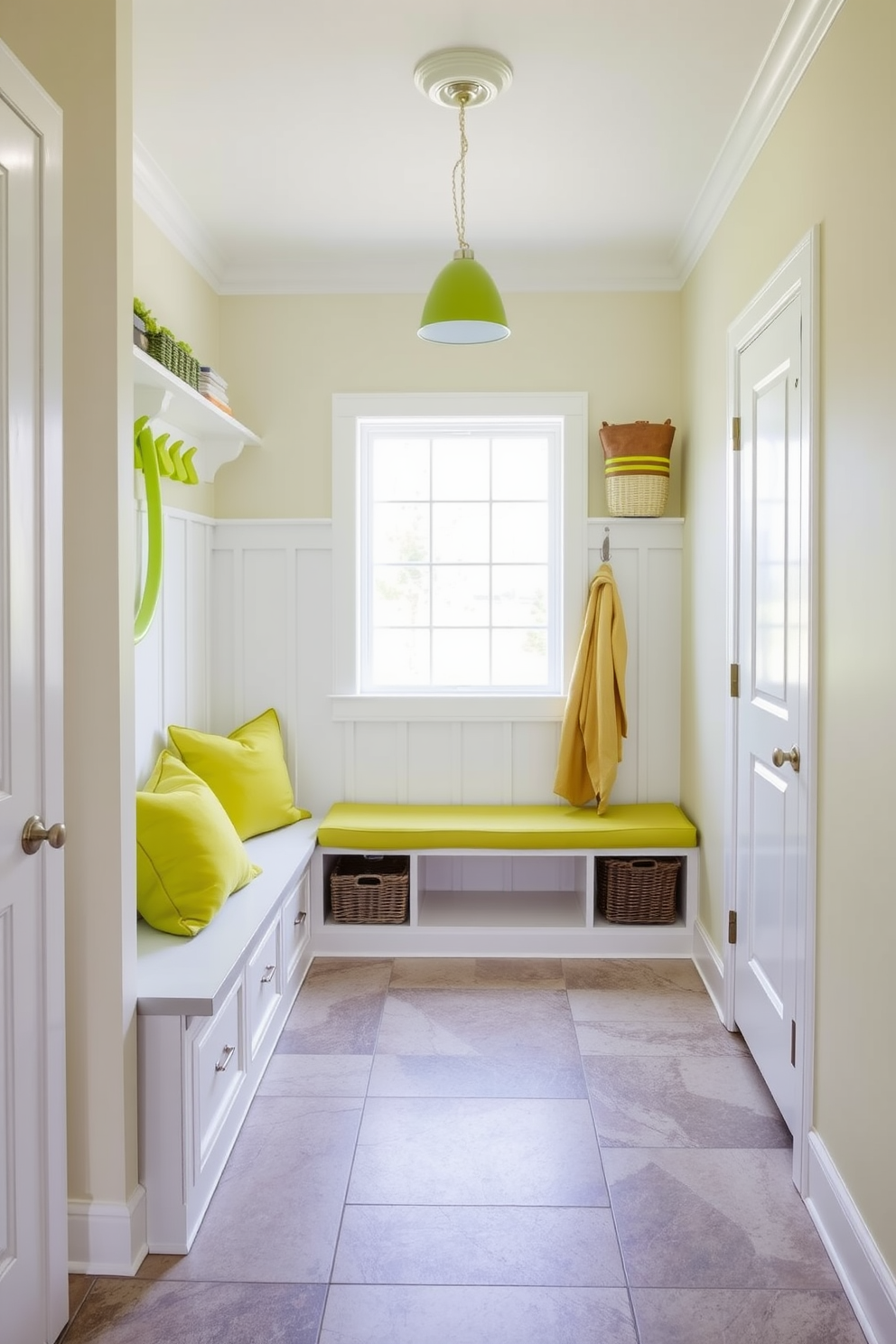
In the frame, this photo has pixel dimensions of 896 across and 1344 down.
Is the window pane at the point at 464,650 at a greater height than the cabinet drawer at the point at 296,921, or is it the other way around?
the window pane at the point at 464,650

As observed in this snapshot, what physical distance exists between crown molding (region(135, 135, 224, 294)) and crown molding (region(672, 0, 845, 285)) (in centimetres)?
172

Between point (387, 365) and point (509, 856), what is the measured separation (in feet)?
6.56

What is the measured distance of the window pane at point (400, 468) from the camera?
411 centimetres

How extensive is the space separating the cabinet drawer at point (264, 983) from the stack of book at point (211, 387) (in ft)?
5.65

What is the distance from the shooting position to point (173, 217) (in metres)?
3.34

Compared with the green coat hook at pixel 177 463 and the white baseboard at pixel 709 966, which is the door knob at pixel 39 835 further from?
the white baseboard at pixel 709 966

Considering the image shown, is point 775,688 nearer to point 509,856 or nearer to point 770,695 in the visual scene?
point 770,695

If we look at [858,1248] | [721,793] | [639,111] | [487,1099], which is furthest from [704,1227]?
[639,111]

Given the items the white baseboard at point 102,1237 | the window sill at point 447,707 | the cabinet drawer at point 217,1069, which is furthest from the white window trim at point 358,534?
the white baseboard at point 102,1237

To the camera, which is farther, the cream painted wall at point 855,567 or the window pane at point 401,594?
the window pane at point 401,594

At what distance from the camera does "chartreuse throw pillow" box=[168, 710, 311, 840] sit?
3479 mm

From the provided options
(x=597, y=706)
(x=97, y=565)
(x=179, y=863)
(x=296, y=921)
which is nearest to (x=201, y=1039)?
(x=179, y=863)

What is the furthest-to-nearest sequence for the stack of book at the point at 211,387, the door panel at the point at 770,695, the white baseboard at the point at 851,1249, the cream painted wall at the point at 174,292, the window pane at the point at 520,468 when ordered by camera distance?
the window pane at the point at 520,468 → the stack of book at the point at 211,387 → the cream painted wall at the point at 174,292 → the door panel at the point at 770,695 → the white baseboard at the point at 851,1249

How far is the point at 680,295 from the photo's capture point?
3.93 m
